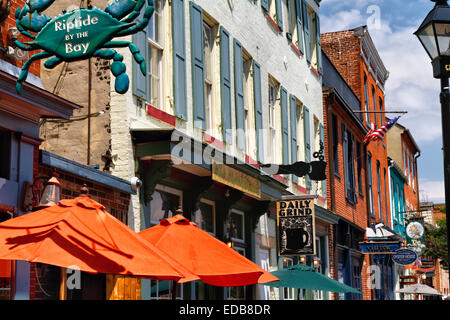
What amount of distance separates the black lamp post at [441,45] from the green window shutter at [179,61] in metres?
5.16

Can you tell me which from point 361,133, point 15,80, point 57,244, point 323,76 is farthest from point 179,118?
point 361,133

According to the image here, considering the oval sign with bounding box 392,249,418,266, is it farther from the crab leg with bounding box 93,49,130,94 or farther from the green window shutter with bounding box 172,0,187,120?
the crab leg with bounding box 93,49,130,94

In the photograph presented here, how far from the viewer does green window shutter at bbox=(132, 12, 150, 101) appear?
10766 millimetres

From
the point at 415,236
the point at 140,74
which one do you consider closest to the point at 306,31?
the point at 140,74

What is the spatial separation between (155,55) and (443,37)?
5.47m

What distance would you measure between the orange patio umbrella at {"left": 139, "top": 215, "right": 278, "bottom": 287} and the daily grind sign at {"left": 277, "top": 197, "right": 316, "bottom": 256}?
24.4ft

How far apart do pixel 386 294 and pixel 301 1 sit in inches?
619

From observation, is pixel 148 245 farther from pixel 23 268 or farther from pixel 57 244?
pixel 23 268

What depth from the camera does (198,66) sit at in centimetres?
1323

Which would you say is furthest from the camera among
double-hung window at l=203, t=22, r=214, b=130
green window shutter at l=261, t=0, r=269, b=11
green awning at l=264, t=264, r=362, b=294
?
green window shutter at l=261, t=0, r=269, b=11

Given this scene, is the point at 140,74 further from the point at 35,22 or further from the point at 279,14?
the point at 279,14

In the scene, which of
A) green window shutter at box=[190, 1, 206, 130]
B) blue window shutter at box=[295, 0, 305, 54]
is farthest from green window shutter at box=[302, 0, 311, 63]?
green window shutter at box=[190, 1, 206, 130]

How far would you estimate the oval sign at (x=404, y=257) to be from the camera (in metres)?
26.3

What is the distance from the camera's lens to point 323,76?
78.2 feet
